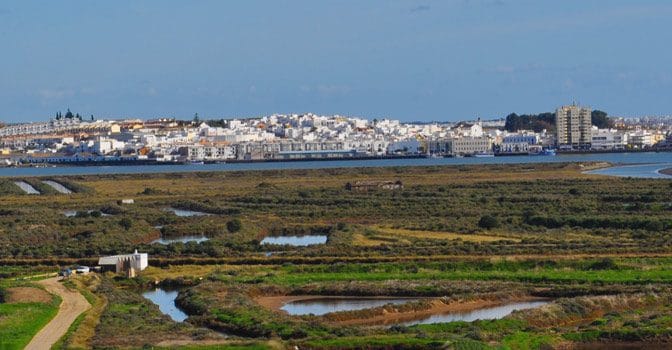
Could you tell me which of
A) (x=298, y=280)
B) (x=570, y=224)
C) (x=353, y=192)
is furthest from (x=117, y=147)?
(x=298, y=280)

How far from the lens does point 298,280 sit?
2580 cm

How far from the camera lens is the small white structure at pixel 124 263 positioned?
28.0 m

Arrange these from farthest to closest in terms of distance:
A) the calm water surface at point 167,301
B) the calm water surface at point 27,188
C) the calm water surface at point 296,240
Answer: the calm water surface at point 27,188 < the calm water surface at point 296,240 < the calm water surface at point 167,301

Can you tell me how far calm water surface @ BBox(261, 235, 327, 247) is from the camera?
35.6 metres

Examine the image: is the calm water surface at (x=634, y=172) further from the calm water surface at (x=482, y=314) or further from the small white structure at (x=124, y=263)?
the calm water surface at (x=482, y=314)

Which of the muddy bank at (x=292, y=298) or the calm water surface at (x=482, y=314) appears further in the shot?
the muddy bank at (x=292, y=298)

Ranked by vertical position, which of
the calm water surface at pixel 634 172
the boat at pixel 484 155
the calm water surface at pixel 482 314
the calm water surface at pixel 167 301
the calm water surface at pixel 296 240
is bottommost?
the boat at pixel 484 155

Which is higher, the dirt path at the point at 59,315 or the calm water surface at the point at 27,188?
the dirt path at the point at 59,315

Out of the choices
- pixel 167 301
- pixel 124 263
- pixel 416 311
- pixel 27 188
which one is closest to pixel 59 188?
pixel 27 188

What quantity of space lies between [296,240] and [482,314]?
15.5 metres

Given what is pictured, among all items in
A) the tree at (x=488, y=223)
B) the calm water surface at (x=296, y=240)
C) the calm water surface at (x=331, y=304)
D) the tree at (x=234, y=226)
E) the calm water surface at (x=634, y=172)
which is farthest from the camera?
the calm water surface at (x=634, y=172)

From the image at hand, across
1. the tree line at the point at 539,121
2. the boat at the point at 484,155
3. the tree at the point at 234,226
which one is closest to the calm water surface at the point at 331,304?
the tree at the point at 234,226

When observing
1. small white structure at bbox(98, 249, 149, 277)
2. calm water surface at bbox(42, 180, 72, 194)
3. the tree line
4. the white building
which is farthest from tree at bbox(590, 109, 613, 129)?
small white structure at bbox(98, 249, 149, 277)

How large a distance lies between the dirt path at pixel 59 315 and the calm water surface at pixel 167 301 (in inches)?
54.1
